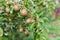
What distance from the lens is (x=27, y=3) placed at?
3.03 meters

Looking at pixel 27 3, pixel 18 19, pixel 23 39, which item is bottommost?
pixel 23 39

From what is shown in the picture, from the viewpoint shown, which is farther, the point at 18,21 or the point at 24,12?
the point at 18,21

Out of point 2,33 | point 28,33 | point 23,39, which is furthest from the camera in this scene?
point 23,39

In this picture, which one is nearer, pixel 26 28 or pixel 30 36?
pixel 26 28

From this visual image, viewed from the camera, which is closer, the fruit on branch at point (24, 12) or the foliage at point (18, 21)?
the fruit on branch at point (24, 12)

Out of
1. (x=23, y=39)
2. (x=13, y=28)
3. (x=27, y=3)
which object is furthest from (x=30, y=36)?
(x=27, y=3)

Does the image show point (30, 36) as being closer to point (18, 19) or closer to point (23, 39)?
point (23, 39)

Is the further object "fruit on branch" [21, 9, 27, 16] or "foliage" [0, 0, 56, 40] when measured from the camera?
"foliage" [0, 0, 56, 40]

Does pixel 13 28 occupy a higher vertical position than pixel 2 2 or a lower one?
lower

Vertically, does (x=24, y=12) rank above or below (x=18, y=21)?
above

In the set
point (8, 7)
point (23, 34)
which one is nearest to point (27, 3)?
point (8, 7)

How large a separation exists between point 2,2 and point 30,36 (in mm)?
642

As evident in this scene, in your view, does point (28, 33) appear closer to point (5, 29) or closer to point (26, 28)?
point (26, 28)

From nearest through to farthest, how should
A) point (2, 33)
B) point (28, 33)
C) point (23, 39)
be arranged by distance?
1. point (2, 33)
2. point (28, 33)
3. point (23, 39)
